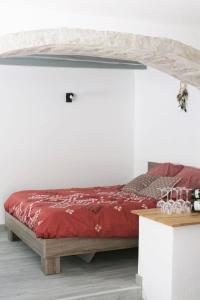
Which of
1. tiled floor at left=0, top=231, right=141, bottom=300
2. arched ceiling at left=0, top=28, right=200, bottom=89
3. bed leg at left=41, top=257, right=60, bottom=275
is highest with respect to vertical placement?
arched ceiling at left=0, top=28, right=200, bottom=89

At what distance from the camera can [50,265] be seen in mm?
4512

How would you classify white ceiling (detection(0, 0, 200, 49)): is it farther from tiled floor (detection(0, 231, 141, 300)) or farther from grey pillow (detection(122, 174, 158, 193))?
grey pillow (detection(122, 174, 158, 193))

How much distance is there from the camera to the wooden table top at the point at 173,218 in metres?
3.75

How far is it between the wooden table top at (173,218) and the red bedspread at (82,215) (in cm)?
60

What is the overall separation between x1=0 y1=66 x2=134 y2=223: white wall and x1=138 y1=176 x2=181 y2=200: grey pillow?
1574 mm

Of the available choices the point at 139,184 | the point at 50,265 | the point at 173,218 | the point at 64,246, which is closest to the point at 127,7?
the point at 173,218

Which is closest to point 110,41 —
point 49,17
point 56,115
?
point 49,17

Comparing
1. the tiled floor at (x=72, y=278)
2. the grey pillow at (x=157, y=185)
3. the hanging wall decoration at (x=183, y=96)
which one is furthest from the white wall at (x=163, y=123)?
the tiled floor at (x=72, y=278)

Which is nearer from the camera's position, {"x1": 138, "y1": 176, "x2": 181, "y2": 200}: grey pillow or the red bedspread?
the red bedspread

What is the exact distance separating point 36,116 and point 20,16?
3348 millimetres

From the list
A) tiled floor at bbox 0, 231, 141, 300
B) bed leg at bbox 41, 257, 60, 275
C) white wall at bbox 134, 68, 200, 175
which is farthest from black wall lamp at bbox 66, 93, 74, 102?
bed leg at bbox 41, 257, 60, 275

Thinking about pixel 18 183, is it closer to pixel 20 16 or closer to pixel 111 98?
pixel 111 98

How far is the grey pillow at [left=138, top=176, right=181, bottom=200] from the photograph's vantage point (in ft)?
17.7

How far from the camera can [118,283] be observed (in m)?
4.30
